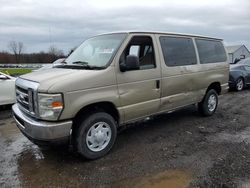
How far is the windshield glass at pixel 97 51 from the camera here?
16.0 feet

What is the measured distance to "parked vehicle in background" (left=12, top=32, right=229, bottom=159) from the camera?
4121mm

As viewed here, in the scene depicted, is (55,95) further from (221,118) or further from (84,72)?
(221,118)

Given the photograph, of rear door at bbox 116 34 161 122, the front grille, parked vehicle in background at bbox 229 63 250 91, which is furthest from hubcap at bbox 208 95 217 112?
parked vehicle in background at bbox 229 63 250 91

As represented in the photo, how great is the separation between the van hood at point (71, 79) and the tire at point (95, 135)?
0.54 metres

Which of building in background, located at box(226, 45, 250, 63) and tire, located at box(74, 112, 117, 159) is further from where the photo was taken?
building in background, located at box(226, 45, 250, 63)

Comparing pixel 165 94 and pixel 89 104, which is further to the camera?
pixel 165 94

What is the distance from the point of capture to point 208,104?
736 centimetres

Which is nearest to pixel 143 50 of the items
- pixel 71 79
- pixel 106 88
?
pixel 106 88

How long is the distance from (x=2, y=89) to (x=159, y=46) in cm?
543

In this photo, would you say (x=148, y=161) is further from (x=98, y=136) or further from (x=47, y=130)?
(x=47, y=130)

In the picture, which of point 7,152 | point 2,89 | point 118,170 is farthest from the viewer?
point 2,89

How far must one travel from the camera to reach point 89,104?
4.41 metres

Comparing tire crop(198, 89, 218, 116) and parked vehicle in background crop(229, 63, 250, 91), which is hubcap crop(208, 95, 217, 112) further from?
parked vehicle in background crop(229, 63, 250, 91)

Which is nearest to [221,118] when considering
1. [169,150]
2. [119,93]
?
[169,150]
